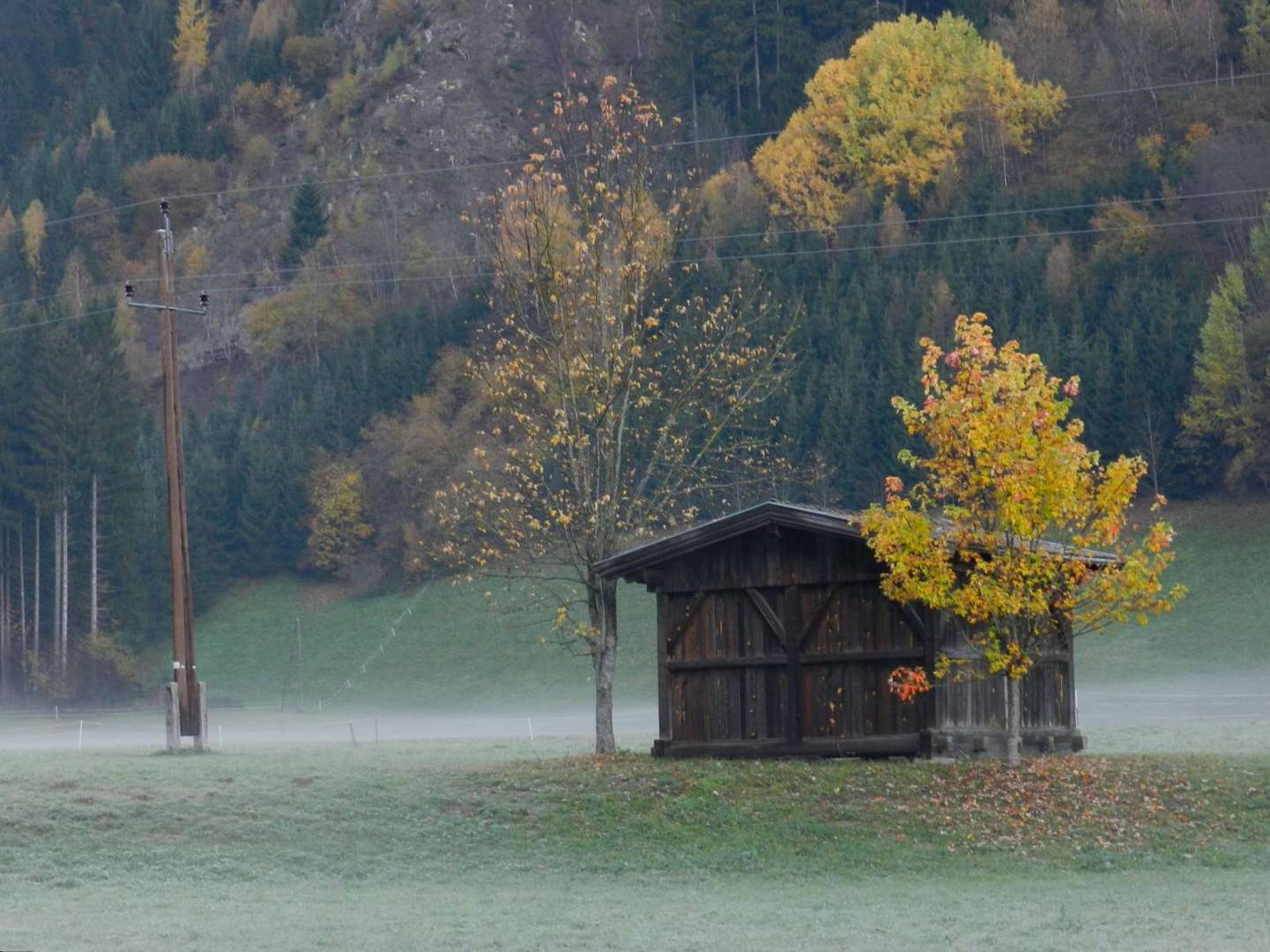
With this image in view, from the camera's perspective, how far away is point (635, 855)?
2248 centimetres

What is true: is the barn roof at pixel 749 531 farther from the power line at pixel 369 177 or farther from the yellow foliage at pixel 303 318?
the yellow foliage at pixel 303 318

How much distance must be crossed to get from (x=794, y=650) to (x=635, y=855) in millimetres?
4617

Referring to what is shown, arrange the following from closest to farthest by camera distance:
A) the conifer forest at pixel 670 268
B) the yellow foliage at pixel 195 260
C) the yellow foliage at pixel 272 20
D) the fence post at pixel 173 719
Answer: the fence post at pixel 173 719 < the conifer forest at pixel 670 268 < the yellow foliage at pixel 195 260 < the yellow foliage at pixel 272 20

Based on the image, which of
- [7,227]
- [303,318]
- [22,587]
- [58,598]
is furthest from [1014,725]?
[7,227]

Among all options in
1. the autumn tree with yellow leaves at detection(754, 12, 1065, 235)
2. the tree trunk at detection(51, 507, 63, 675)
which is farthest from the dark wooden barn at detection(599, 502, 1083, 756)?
the autumn tree with yellow leaves at detection(754, 12, 1065, 235)

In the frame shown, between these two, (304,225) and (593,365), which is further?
(304,225)

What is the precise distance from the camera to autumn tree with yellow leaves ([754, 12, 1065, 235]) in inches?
3661

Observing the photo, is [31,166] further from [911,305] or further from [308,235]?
[911,305]

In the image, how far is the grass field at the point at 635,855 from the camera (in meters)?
17.6

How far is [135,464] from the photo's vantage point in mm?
88938

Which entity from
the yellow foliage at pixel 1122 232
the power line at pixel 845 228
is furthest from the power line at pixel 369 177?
the yellow foliage at pixel 1122 232

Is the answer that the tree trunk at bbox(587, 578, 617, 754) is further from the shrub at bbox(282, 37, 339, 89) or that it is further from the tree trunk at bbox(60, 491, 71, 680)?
the shrub at bbox(282, 37, 339, 89)

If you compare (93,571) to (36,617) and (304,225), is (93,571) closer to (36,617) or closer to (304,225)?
(36,617)

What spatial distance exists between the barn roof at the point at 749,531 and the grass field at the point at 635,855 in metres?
2.83
